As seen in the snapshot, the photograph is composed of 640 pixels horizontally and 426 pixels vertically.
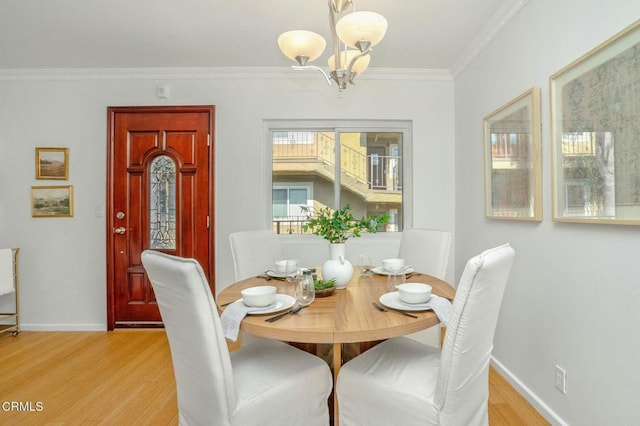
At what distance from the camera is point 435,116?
2980mm

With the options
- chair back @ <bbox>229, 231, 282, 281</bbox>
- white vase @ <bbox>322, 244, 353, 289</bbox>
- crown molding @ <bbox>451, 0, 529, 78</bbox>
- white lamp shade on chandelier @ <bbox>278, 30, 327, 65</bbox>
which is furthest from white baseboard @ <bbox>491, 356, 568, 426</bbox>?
crown molding @ <bbox>451, 0, 529, 78</bbox>

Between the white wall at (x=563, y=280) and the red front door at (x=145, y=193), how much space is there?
2488mm

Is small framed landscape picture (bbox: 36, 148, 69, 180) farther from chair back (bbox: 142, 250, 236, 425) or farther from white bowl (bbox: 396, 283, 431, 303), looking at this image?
white bowl (bbox: 396, 283, 431, 303)

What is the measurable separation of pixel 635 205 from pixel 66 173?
13.5 feet

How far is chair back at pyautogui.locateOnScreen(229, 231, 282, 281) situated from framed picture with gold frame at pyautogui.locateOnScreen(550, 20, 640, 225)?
180 cm

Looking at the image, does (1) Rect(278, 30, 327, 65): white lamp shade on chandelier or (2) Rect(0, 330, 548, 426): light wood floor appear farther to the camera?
(2) Rect(0, 330, 548, 426): light wood floor

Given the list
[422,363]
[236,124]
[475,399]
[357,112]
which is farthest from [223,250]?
[475,399]

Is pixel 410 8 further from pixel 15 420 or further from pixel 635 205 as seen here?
pixel 15 420

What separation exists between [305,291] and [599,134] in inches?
57.2

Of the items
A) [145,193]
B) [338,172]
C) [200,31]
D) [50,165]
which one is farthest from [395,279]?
[50,165]

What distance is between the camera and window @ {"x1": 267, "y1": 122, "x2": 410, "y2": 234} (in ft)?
10.0

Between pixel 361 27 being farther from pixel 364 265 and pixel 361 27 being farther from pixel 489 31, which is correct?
pixel 489 31

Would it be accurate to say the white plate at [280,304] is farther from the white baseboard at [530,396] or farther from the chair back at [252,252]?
the white baseboard at [530,396]

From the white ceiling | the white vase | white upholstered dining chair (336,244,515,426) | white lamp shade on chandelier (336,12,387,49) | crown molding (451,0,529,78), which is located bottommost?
white upholstered dining chair (336,244,515,426)
